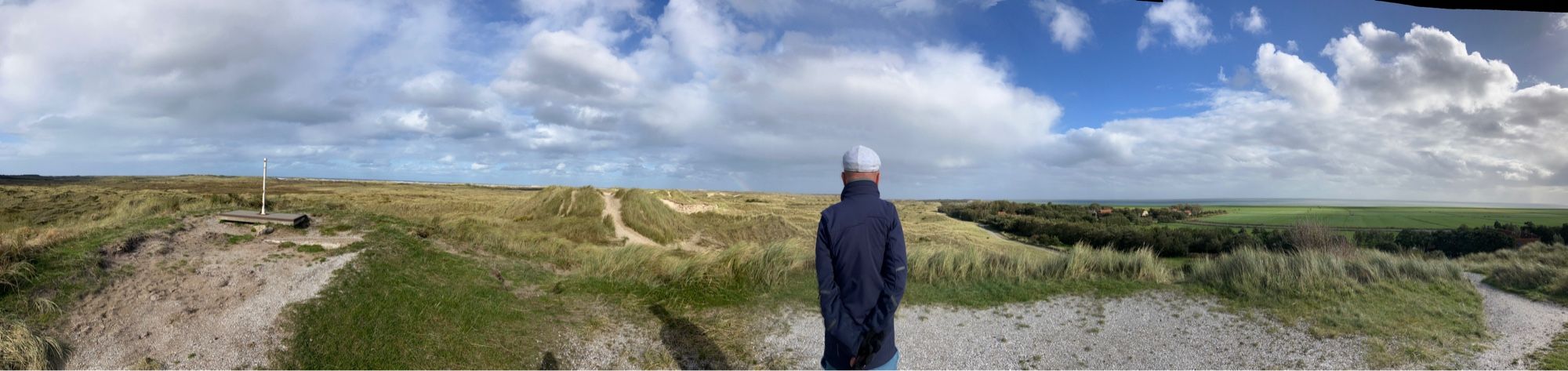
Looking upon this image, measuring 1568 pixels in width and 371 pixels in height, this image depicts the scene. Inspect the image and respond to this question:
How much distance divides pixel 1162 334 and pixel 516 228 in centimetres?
1348

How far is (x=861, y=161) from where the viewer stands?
3119 millimetres

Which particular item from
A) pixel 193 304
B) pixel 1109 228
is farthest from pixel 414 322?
pixel 1109 228

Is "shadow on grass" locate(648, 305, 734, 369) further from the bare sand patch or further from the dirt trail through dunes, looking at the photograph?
the bare sand patch

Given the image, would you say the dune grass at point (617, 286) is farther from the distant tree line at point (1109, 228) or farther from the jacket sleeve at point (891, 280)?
the jacket sleeve at point (891, 280)

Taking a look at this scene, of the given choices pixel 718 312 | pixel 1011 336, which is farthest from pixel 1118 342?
pixel 718 312

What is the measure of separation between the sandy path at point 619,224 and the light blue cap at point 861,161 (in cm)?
1309

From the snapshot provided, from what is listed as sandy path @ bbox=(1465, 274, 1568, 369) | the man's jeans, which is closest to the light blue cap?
the man's jeans

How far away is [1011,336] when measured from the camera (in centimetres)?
713

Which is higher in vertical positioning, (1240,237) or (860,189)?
(860,189)

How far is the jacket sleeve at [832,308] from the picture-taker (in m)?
3.01

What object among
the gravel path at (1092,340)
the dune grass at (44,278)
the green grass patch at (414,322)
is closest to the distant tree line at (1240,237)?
the gravel path at (1092,340)

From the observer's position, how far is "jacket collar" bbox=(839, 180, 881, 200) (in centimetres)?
310

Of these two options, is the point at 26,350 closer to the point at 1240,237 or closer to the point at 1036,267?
the point at 1036,267

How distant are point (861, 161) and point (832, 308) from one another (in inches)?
29.0
